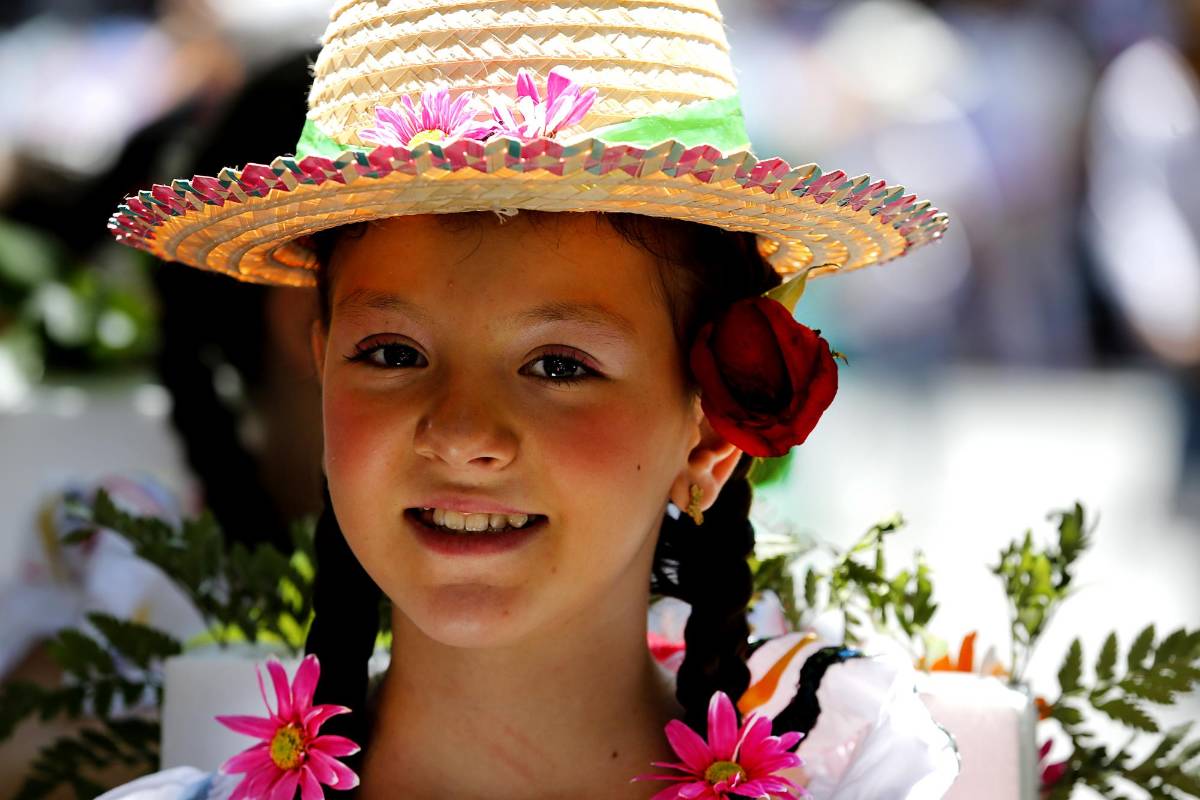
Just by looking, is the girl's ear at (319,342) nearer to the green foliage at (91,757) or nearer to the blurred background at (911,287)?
the green foliage at (91,757)

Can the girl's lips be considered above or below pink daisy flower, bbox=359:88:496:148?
below

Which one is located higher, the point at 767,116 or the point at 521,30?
the point at 767,116

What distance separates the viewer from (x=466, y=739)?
1979mm

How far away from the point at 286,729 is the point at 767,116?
512 centimetres

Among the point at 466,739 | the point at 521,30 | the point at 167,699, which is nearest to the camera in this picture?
the point at 521,30

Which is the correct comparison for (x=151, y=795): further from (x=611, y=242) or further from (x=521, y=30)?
(x=521, y=30)

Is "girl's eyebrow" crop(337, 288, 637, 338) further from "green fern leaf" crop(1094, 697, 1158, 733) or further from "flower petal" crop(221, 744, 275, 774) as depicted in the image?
"green fern leaf" crop(1094, 697, 1158, 733)

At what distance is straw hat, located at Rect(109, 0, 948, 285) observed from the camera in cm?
167

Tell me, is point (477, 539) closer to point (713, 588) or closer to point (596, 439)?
point (596, 439)

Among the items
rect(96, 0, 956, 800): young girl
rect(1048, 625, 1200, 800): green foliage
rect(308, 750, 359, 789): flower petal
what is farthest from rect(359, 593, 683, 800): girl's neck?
rect(1048, 625, 1200, 800): green foliage

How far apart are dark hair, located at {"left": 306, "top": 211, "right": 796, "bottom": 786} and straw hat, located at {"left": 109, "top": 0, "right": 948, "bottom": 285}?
0.30ft

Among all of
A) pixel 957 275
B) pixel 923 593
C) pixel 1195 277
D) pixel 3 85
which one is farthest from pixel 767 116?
pixel 923 593

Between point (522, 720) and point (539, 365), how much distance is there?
432mm

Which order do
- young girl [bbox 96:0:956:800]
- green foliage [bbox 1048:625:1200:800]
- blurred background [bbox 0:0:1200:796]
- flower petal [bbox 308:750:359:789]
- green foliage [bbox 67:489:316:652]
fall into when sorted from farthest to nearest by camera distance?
1. blurred background [bbox 0:0:1200:796]
2. green foliage [bbox 67:489:316:652]
3. green foliage [bbox 1048:625:1200:800]
4. flower petal [bbox 308:750:359:789]
5. young girl [bbox 96:0:956:800]
